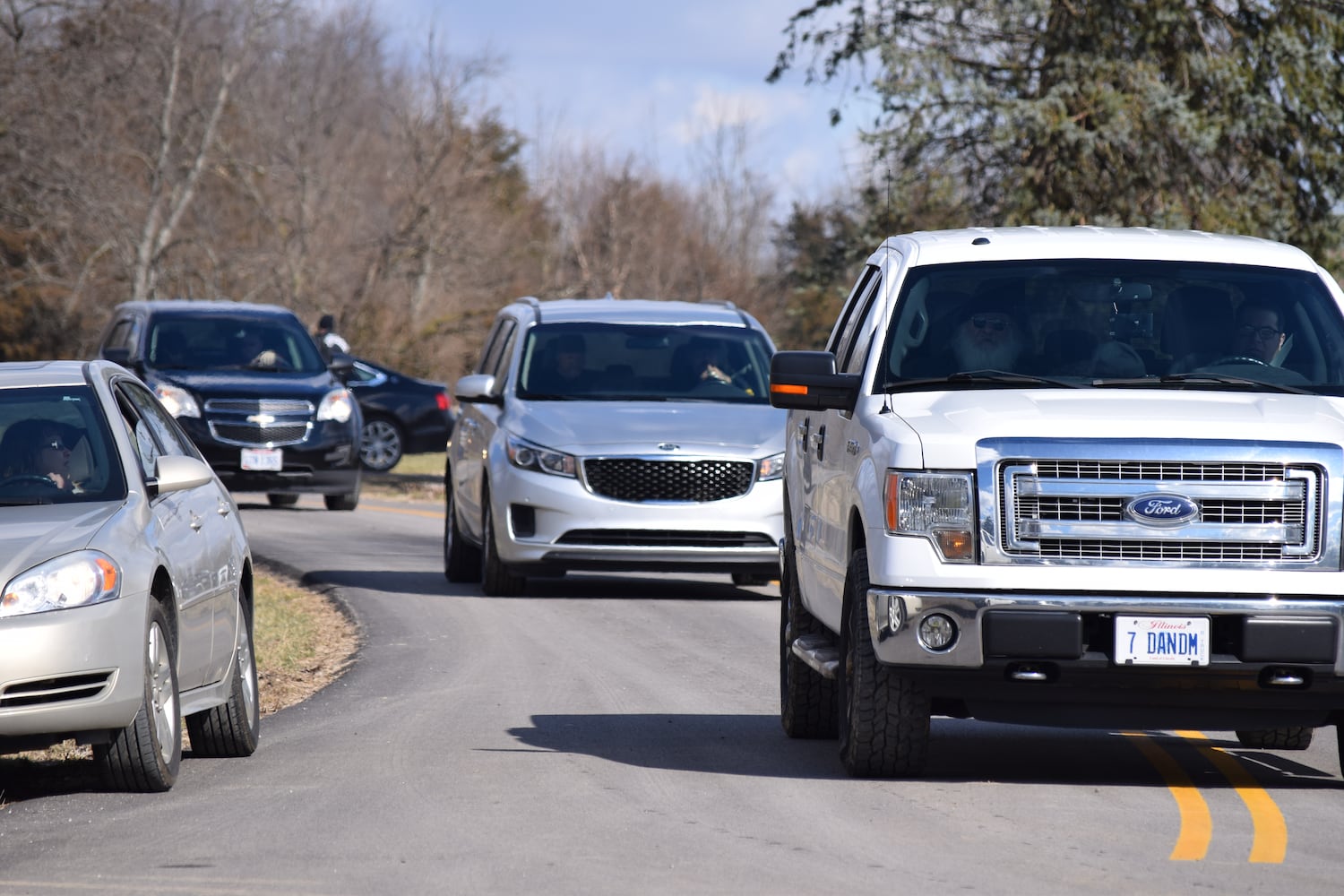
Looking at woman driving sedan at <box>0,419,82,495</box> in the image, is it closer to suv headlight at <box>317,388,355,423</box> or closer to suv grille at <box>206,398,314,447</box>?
suv grille at <box>206,398,314,447</box>

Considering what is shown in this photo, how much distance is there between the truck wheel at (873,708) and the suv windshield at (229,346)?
1510 cm

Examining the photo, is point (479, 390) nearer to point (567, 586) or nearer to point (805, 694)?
point (567, 586)

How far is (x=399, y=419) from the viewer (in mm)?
31891

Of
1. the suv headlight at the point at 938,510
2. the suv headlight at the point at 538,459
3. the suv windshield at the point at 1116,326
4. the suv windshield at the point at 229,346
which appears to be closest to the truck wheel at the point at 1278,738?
the suv windshield at the point at 1116,326

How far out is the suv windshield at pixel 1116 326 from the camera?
8336 millimetres

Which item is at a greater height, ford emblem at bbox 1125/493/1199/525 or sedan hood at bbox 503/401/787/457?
ford emblem at bbox 1125/493/1199/525

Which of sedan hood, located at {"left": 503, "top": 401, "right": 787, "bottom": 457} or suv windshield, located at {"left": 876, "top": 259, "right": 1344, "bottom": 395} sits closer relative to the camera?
suv windshield, located at {"left": 876, "top": 259, "right": 1344, "bottom": 395}

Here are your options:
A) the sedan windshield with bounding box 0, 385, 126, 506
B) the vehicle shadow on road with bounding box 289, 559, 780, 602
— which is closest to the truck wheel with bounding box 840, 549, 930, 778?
the sedan windshield with bounding box 0, 385, 126, 506

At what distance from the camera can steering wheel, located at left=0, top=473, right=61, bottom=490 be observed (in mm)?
7926

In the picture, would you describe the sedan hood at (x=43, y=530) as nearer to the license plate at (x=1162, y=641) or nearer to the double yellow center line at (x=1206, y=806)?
the license plate at (x=1162, y=641)

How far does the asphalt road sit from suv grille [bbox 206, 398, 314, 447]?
33.0 feet

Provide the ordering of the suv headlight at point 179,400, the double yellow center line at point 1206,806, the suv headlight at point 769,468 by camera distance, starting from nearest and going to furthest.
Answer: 1. the double yellow center line at point 1206,806
2. the suv headlight at point 769,468
3. the suv headlight at point 179,400

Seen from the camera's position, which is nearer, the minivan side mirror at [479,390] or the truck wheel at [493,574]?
the truck wheel at [493,574]

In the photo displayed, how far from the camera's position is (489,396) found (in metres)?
15.6
